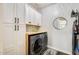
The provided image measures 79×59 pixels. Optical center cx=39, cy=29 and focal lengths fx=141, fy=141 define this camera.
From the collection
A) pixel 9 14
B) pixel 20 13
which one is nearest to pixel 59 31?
pixel 20 13

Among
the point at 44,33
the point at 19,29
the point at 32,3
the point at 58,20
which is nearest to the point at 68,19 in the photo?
the point at 58,20

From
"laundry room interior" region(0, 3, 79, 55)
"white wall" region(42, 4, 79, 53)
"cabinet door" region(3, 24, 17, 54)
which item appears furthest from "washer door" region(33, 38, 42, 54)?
"cabinet door" region(3, 24, 17, 54)

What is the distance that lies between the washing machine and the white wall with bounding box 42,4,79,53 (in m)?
0.06

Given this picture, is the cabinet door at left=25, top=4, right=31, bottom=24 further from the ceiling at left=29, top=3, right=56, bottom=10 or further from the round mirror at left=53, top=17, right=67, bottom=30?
the round mirror at left=53, top=17, right=67, bottom=30

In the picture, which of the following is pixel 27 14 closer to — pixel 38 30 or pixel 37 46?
pixel 38 30

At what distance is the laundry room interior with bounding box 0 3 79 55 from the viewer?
4.87 feet

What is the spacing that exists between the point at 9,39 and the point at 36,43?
29cm

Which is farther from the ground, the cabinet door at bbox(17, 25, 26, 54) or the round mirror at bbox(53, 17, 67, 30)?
the round mirror at bbox(53, 17, 67, 30)

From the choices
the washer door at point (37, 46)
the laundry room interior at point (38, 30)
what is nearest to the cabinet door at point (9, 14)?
the laundry room interior at point (38, 30)

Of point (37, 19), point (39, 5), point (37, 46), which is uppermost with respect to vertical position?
point (39, 5)

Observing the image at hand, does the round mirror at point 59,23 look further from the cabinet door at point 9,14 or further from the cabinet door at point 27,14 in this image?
the cabinet door at point 9,14

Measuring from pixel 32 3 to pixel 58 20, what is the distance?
336 millimetres

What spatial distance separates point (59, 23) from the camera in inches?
59.5
